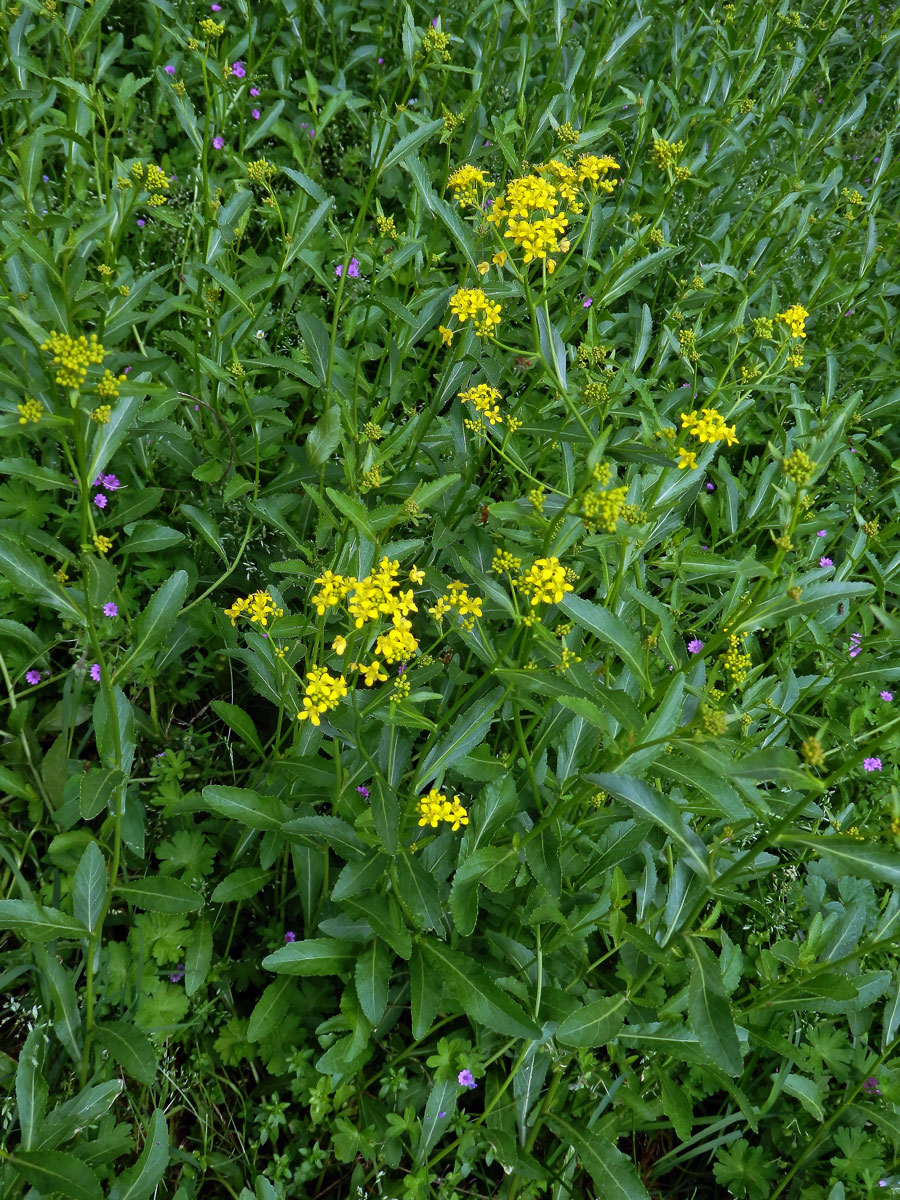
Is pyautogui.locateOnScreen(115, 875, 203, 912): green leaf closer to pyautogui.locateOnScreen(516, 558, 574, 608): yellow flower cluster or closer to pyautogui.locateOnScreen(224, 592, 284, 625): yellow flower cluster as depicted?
pyautogui.locateOnScreen(224, 592, 284, 625): yellow flower cluster

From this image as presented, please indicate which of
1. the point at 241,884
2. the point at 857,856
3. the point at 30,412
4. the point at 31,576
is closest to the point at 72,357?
the point at 30,412

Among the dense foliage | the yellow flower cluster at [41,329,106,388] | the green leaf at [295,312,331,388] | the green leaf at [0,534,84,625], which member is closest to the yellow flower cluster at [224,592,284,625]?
the dense foliage

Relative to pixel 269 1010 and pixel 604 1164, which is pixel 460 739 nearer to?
pixel 269 1010

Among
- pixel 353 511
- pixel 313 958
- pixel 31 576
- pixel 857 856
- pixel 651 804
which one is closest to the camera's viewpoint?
pixel 857 856

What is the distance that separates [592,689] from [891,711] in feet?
7.14

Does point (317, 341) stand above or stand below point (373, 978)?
above

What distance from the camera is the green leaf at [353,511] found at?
1867 mm

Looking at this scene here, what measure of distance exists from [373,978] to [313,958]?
6.6 inches

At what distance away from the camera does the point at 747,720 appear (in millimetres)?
2090

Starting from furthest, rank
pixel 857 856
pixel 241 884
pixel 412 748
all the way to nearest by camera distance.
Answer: pixel 412 748, pixel 241 884, pixel 857 856

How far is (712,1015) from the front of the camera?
1.81 m

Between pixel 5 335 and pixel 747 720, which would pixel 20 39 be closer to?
pixel 5 335

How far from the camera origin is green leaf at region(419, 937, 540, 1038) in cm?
205

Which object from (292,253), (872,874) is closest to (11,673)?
(292,253)
